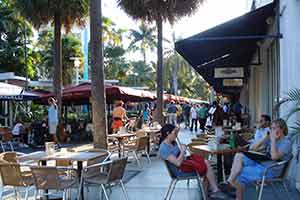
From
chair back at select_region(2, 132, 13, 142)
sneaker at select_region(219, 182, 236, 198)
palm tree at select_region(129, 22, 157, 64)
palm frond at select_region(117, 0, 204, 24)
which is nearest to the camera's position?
sneaker at select_region(219, 182, 236, 198)

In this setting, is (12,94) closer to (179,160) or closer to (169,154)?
(169,154)

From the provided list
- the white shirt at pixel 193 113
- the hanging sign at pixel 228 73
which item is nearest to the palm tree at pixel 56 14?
the hanging sign at pixel 228 73

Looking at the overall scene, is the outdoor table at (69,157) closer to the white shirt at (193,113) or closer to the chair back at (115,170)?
the chair back at (115,170)

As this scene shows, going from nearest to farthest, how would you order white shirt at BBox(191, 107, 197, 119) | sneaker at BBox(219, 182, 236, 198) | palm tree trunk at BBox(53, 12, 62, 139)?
1. sneaker at BBox(219, 182, 236, 198)
2. palm tree trunk at BBox(53, 12, 62, 139)
3. white shirt at BBox(191, 107, 197, 119)

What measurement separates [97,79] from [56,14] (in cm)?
1050

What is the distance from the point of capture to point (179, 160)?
22.3 feet

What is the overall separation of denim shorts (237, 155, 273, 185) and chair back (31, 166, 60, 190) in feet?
8.06

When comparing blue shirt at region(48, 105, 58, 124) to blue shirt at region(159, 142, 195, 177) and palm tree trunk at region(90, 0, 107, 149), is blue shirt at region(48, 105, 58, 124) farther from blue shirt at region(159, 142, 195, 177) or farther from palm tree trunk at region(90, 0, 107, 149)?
blue shirt at region(159, 142, 195, 177)

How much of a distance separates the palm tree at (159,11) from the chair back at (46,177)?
41.8 feet

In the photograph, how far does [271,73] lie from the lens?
1299 cm

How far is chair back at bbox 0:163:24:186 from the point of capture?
695 cm

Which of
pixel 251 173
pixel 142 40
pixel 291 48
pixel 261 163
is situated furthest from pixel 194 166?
pixel 142 40

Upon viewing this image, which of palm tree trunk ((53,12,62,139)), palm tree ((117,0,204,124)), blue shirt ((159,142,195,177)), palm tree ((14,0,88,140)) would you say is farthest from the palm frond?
blue shirt ((159,142,195,177))

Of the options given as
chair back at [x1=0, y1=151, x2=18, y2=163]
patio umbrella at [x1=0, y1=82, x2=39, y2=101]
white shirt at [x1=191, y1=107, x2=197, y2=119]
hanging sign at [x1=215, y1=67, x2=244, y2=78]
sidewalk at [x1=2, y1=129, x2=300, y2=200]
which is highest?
hanging sign at [x1=215, y1=67, x2=244, y2=78]
